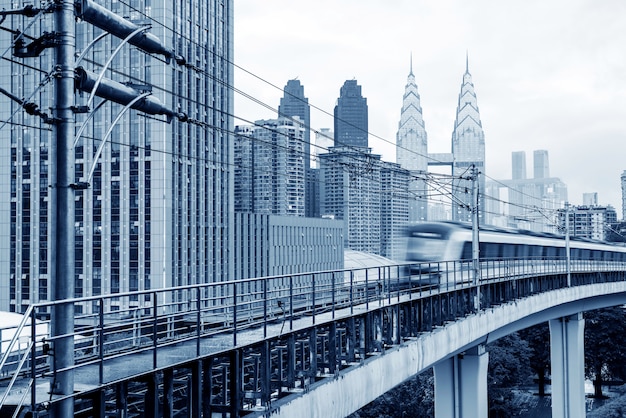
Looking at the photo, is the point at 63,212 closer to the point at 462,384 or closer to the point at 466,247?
the point at 462,384

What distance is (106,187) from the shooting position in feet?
297

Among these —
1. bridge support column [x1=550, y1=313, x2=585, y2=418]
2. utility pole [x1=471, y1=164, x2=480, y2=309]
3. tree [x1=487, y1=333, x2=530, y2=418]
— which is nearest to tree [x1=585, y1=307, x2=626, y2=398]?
tree [x1=487, y1=333, x2=530, y2=418]

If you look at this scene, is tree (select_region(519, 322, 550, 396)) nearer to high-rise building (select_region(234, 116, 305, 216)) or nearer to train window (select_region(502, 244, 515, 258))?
train window (select_region(502, 244, 515, 258))

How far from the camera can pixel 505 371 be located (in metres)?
49.3

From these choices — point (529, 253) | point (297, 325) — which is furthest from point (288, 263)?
point (297, 325)

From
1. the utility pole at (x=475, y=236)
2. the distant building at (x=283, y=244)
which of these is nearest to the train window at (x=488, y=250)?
the utility pole at (x=475, y=236)

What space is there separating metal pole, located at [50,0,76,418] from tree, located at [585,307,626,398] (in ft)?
182

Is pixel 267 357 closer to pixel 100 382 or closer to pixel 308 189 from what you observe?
pixel 100 382

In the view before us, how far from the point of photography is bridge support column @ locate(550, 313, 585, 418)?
40.5 meters

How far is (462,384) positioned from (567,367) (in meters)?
15.5

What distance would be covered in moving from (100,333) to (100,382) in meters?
0.73

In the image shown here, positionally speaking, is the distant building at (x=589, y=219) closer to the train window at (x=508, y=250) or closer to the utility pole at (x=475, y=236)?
the train window at (x=508, y=250)

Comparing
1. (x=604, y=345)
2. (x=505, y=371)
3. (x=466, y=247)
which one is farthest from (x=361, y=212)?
(x=466, y=247)

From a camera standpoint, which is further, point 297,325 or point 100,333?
point 297,325
